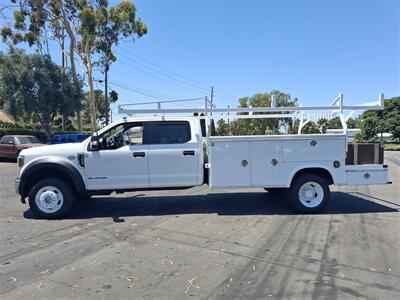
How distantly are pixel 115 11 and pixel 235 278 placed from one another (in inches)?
1243

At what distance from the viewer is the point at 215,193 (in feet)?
34.3

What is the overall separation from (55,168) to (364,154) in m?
6.43

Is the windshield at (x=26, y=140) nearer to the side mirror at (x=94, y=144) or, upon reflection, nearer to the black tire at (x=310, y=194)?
the side mirror at (x=94, y=144)

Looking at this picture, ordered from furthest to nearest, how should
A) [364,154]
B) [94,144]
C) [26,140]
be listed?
[26,140]
[364,154]
[94,144]

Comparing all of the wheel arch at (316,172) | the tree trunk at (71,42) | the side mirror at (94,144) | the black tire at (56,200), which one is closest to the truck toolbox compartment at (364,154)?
the wheel arch at (316,172)

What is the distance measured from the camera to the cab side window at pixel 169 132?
7785 millimetres

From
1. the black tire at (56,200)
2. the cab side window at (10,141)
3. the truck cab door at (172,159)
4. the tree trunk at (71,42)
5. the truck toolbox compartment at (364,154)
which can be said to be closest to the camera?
the black tire at (56,200)

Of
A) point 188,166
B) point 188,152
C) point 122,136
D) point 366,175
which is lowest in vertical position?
point 366,175

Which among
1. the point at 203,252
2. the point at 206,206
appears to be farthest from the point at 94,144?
the point at 203,252

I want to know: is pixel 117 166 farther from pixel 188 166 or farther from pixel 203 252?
pixel 203 252

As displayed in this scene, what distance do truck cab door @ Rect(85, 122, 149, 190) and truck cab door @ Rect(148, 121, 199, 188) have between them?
170 mm

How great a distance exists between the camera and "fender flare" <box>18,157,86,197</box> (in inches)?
292

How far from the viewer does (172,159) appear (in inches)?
302

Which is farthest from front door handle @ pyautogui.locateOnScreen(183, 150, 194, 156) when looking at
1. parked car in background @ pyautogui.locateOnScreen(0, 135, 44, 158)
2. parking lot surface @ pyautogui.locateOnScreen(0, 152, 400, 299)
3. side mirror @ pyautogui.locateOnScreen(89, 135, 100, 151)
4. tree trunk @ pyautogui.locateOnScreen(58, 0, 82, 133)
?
tree trunk @ pyautogui.locateOnScreen(58, 0, 82, 133)
